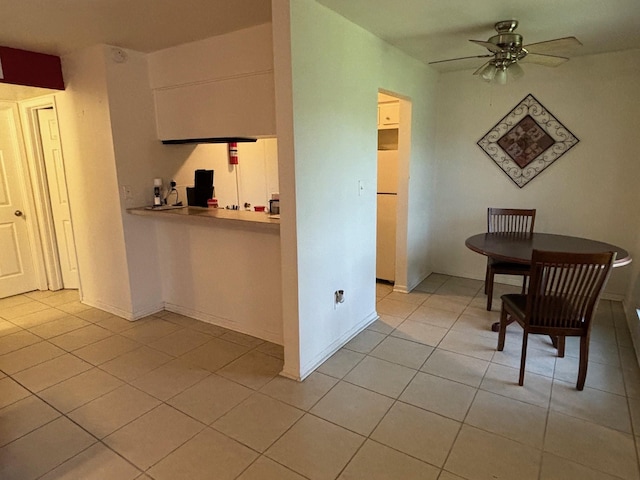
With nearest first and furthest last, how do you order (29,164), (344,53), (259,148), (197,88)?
(344,53) < (197,88) < (29,164) < (259,148)

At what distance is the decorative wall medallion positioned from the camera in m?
3.88

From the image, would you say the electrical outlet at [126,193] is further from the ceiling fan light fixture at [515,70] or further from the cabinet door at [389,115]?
the ceiling fan light fixture at [515,70]

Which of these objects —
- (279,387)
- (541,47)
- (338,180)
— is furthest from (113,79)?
(541,47)

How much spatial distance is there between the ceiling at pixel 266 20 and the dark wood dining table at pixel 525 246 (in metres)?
1.57

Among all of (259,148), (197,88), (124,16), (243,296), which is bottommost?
(243,296)

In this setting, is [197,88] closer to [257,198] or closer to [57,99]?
[57,99]

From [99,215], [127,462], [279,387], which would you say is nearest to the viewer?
[127,462]

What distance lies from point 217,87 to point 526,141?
3.12m

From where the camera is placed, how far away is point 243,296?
312 cm

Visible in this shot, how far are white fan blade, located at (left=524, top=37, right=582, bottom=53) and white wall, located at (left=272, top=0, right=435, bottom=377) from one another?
3.58 feet

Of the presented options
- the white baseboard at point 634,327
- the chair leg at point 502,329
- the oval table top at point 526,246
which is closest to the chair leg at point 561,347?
the chair leg at point 502,329

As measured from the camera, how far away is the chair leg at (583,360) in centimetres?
230

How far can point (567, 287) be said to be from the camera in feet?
7.24

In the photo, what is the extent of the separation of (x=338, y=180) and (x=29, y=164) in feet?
11.4
